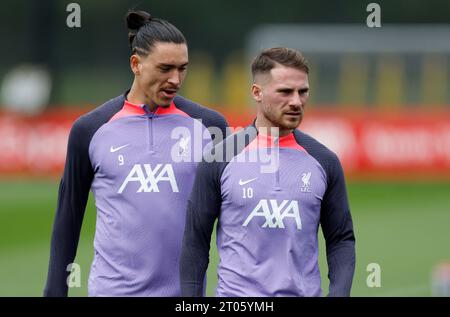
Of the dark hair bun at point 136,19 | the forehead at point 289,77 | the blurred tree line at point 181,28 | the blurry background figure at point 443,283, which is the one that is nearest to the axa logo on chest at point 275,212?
the forehead at point 289,77

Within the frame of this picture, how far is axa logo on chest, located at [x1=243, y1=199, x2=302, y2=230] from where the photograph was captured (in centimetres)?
599

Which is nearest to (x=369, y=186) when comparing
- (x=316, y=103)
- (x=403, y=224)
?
(x=403, y=224)

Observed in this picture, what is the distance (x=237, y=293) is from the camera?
6.00 m

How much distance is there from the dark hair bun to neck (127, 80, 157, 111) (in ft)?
1.14

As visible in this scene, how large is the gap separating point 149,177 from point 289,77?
102cm

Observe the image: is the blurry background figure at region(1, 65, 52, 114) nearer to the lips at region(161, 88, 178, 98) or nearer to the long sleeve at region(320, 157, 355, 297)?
the lips at region(161, 88, 178, 98)

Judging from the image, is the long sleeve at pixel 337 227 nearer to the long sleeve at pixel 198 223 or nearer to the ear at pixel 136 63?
the long sleeve at pixel 198 223

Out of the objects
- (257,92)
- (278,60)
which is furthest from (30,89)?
(278,60)

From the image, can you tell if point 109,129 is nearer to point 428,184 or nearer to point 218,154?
point 218,154

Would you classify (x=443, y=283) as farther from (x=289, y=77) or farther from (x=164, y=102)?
(x=289, y=77)

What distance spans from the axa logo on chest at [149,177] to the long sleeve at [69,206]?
0.88ft

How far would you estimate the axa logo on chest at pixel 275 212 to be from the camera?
599 centimetres
